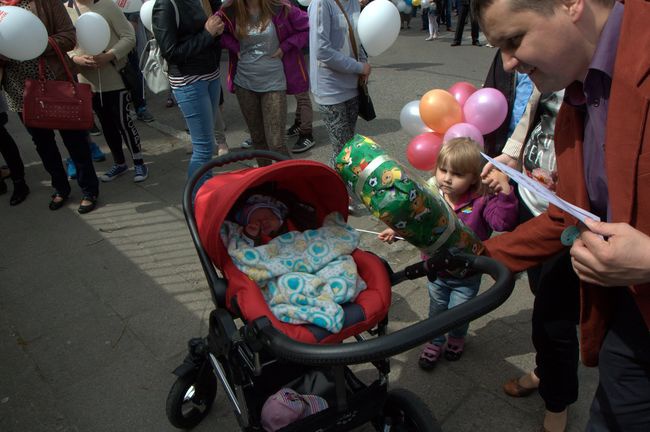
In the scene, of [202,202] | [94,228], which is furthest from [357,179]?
[94,228]

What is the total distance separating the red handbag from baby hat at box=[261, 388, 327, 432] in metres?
3.14

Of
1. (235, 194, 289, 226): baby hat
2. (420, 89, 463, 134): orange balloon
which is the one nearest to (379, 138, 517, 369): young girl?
(235, 194, 289, 226): baby hat

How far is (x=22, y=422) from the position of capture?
8.51 ft

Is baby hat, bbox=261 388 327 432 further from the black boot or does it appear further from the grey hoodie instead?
the black boot

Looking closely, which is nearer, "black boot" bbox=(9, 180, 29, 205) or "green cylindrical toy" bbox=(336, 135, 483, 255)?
"green cylindrical toy" bbox=(336, 135, 483, 255)

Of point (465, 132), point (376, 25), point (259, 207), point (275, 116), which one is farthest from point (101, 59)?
point (465, 132)

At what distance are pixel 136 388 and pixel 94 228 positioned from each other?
2.12 m

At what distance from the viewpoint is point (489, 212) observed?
242 centimetres

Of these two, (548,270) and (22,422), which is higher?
(548,270)

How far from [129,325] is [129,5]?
4.44 m

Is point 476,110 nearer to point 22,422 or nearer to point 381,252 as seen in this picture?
point 381,252

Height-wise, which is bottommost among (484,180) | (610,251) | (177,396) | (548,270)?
(177,396)

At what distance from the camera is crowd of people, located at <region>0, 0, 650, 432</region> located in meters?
1.20

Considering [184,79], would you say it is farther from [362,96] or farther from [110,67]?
[362,96]
